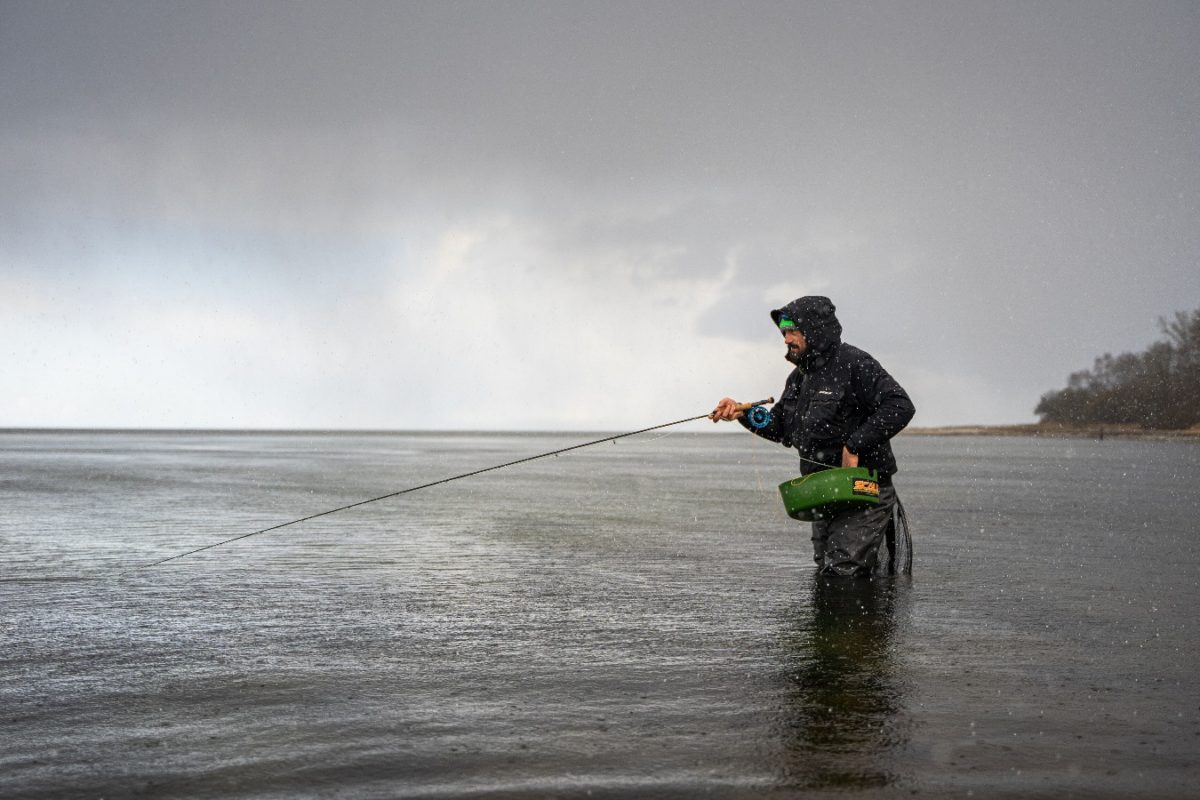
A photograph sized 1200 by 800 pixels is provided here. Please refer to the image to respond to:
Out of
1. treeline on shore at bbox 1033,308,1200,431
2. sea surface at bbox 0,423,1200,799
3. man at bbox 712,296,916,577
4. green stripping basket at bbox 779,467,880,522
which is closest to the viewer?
sea surface at bbox 0,423,1200,799

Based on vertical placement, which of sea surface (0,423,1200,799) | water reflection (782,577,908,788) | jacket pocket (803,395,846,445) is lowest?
sea surface (0,423,1200,799)

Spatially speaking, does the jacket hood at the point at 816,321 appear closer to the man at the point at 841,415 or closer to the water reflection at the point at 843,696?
the man at the point at 841,415

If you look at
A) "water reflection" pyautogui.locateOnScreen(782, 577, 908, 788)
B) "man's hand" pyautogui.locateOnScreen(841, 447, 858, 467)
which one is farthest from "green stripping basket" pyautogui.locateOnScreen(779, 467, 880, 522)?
"water reflection" pyautogui.locateOnScreen(782, 577, 908, 788)

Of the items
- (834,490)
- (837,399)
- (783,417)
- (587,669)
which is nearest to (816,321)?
(837,399)

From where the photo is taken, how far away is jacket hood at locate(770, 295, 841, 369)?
7.11m

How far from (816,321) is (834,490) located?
114cm

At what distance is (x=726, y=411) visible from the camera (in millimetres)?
7559

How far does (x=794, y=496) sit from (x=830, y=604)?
730mm

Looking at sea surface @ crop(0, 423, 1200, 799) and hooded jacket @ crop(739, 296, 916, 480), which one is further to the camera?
hooded jacket @ crop(739, 296, 916, 480)

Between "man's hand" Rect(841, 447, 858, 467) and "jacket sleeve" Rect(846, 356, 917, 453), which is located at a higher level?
"jacket sleeve" Rect(846, 356, 917, 453)

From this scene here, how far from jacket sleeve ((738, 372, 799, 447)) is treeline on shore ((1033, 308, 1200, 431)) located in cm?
9951

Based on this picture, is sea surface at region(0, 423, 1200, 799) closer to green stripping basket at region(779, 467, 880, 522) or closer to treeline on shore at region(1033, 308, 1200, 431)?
green stripping basket at region(779, 467, 880, 522)

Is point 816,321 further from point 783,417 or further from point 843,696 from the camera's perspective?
point 843,696

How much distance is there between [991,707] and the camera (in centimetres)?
421
